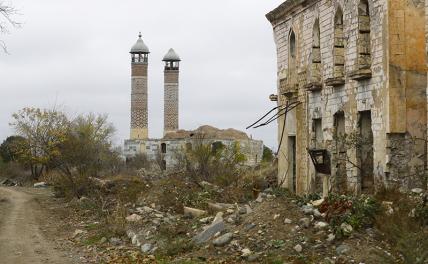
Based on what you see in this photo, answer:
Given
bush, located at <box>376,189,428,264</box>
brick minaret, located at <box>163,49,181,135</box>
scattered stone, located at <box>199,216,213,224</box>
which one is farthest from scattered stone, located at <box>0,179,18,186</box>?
bush, located at <box>376,189,428,264</box>

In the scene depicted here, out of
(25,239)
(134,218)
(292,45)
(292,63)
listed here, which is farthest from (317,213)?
(292,45)

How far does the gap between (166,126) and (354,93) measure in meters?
49.7

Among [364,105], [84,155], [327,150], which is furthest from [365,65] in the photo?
[84,155]

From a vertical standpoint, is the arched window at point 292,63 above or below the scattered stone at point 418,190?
above

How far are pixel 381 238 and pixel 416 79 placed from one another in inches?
221

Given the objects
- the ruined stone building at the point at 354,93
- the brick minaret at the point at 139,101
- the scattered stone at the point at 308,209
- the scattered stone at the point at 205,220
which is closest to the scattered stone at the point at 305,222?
the scattered stone at the point at 308,209

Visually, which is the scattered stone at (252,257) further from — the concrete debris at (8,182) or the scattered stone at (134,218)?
the concrete debris at (8,182)

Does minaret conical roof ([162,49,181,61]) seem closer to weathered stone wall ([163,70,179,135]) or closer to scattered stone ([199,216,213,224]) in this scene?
weathered stone wall ([163,70,179,135])

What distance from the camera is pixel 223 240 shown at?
1218cm

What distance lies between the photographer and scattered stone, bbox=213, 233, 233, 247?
1213cm

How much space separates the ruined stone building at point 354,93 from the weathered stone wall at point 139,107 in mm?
41566

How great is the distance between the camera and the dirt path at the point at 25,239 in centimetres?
1352

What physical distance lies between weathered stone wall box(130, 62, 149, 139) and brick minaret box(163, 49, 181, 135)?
3.16 meters

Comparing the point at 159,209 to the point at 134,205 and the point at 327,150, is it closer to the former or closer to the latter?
the point at 134,205
